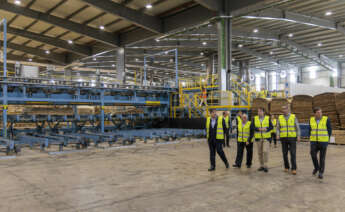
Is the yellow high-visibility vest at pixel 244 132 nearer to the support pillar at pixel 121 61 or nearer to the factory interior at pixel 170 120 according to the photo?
the factory interior at pixel 170 120

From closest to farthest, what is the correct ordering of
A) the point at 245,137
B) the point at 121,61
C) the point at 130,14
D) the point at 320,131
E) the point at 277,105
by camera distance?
the point at 320,131
the point at 245,137
the point at 277,105
the point at 130,14
the point at 121,61

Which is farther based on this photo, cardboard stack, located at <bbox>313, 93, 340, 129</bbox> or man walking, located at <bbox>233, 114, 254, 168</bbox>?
cardboard stack, located at <bbox>313, 93, 340, 129</bbox>

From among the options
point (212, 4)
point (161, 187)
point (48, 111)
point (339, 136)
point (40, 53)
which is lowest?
point (161, 187)

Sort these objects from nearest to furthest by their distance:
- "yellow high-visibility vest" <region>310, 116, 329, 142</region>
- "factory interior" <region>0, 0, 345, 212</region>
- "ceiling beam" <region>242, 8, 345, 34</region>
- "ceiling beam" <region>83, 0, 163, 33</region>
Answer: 1. "factory interior" <region>0, 0, 345, 212</region>
2. "yellow high-visibility vest" <region>310, 116, 329, 142</region>
3. "ceiling beam" <region>83, 0, 163, 33</region>
4. "ceiling beam" <region>242, 8, 345, 34</region>

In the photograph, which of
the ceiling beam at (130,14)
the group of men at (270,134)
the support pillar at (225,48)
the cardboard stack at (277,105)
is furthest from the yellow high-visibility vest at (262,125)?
the ceiling beam at (130,14)

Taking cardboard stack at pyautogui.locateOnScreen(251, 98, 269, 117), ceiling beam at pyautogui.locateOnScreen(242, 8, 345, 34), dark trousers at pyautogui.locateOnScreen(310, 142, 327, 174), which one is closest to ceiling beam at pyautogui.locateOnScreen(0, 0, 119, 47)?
ceiling beam at pyautogui.locateOnScreen(242, 8, 345, 34)

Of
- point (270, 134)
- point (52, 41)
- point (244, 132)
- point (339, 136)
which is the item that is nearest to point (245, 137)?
point (244, 132)

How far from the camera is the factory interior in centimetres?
549

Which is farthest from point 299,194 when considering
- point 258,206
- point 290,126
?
point 290,126

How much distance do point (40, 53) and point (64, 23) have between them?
36.4ft

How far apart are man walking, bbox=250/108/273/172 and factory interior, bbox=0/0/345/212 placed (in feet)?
0.10

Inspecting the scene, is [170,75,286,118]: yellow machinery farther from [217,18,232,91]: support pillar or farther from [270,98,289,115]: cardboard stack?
[270,98,289,115]: cardboard stack

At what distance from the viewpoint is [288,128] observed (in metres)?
7.06

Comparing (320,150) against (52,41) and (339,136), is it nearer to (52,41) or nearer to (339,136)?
(339,136)
